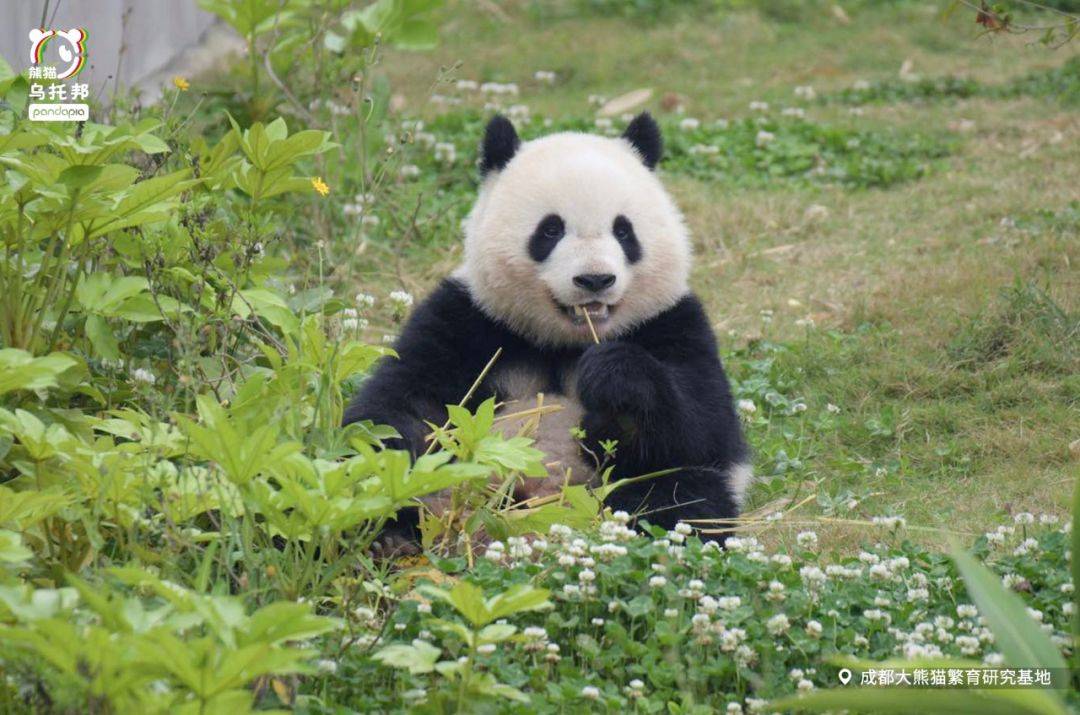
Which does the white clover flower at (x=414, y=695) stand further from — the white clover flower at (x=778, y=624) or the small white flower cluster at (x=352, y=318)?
the small white flower cluster at (x=352, y=318)

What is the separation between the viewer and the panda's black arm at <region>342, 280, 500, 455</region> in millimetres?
4355

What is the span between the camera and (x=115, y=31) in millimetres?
8055

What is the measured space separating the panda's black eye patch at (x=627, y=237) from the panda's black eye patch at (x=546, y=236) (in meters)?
0.17

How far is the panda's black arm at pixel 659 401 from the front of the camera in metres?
4.16

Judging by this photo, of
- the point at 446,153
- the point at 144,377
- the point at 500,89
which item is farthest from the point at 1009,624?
the point at 500,89

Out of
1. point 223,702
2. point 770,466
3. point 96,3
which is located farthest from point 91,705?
point 96,3

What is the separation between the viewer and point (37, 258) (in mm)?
4020

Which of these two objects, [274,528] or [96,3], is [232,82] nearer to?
[96,3]

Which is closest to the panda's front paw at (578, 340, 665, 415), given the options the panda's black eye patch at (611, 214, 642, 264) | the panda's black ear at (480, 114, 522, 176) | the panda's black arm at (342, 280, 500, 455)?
the panda's black eye patch at (611, 214, 642, 264)

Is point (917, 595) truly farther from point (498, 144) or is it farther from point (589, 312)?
point (498, 144)

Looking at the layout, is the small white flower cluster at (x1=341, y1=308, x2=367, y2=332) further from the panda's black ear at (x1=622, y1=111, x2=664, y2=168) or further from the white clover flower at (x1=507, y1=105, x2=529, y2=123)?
the white clover flower at (x1=507, y1=105, x2=529, y2=123)

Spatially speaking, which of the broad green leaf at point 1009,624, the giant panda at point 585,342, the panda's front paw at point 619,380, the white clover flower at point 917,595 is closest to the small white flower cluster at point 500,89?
the giant panda at point 585,342

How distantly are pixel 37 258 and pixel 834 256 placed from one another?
4382 millimetres

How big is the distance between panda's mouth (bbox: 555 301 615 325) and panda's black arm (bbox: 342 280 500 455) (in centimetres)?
28
